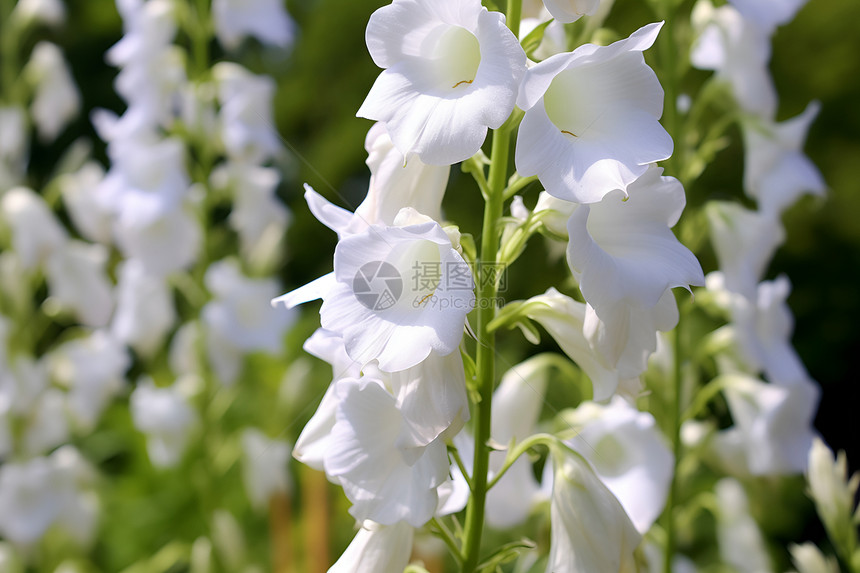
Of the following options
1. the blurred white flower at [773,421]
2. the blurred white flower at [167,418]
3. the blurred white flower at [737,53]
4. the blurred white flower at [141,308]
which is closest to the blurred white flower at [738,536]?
the blurred white flower at [773,421]

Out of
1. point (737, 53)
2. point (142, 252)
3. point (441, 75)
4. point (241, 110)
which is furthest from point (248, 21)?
point (441, 75)

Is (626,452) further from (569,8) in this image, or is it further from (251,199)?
(251,199)

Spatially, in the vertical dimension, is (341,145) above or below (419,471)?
below

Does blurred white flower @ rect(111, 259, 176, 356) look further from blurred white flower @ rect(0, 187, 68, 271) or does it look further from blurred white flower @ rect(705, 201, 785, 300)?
blurred white flower @ rect(705, 201, 785, 300)

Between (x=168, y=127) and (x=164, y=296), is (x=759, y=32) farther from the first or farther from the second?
(x=164, y=296)

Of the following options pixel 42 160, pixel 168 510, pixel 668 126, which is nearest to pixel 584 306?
pixel 668 126

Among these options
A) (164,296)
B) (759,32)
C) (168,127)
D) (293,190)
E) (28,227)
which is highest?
(759,32)
